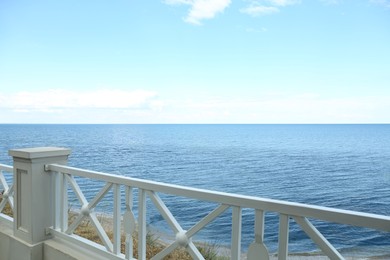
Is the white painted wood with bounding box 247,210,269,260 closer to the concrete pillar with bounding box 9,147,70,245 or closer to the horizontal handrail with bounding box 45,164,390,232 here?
the horizontal handrail with bounding box 45,164,390,232

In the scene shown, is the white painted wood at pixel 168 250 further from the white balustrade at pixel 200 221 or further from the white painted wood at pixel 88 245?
the white painted wood at pixel 88 245

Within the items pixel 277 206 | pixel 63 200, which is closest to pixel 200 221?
pixel 277 206

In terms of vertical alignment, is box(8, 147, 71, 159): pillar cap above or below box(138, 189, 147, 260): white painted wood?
above

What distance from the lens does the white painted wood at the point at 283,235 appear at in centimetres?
168

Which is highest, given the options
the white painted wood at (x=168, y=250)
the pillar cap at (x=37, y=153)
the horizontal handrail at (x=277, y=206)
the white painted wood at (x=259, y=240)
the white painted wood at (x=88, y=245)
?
the pillar cap at (x=37, y=153)

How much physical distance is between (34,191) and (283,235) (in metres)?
2.33

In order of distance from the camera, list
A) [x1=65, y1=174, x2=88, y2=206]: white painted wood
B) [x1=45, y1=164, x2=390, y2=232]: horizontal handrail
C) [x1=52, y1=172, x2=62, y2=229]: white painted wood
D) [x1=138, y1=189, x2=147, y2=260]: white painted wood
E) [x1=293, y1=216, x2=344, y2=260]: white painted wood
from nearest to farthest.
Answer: [x1=45, y1=164, x2=390, y2=232]: horizontal handrail
[x1=293, y1=216, x2=344, y2=260]: white painted wood
[x1=138, y1=189, x2=147, y2=260]: white painted wood
[x1=65, y1=174, x2=88, y2=206]: white painted wood
[x1=52, y1=172, x2=62, y2=229]: white painted wood

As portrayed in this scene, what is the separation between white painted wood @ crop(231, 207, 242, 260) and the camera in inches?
73.0

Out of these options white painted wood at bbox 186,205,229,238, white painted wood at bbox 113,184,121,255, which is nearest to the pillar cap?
white painted wood at bbox 113,184,121,255

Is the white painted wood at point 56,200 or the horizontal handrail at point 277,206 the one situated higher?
the horizontal handrail at point 277,206

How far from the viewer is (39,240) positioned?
10.0ft

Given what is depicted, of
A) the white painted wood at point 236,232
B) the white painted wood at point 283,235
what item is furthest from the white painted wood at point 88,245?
the white painted wood at point 283,235

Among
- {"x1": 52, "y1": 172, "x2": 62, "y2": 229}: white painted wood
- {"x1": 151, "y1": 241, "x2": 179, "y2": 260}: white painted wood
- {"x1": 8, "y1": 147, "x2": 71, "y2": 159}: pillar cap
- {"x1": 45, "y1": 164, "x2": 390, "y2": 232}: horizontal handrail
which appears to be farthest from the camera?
{"x1": 52, "y1": 172, "x2": 62, "y2": 229}: white painted wood

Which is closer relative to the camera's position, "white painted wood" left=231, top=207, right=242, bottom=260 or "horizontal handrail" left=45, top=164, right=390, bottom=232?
"horizontal handrail" left=45, top=164, right=390, bottom=232
